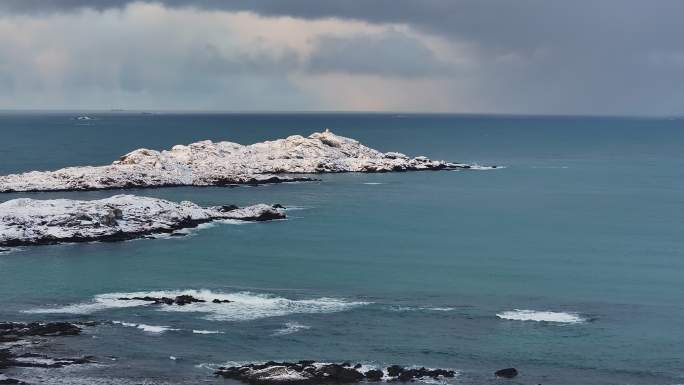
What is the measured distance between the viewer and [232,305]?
6116 cm

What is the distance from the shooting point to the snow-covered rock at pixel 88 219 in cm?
8531

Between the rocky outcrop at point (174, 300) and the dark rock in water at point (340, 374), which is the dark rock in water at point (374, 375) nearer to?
the dark rock in water at point (340, 374)

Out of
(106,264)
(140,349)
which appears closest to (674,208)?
(106,264)

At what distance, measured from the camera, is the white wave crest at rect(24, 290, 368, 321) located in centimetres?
5903

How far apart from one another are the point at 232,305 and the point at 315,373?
16591 mm

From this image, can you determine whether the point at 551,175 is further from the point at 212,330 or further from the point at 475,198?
the point at 212,330

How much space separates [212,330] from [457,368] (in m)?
15.5

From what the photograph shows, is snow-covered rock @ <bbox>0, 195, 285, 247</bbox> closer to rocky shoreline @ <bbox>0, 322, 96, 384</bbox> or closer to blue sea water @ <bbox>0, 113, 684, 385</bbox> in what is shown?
blue sea water @ <bbox>0, 113, 684, 385</bbox>

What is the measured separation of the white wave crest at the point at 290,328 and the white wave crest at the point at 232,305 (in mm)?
2558

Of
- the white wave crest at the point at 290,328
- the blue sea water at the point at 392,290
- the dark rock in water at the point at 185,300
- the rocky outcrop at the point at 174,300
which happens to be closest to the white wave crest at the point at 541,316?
the blue sea water at the point at 392,290

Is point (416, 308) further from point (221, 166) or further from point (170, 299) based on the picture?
point (221, 166)

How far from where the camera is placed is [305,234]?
91250 millimetres

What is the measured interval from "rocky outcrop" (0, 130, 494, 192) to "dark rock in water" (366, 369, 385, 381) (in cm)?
8594

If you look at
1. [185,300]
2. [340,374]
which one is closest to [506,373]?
[340,374]
